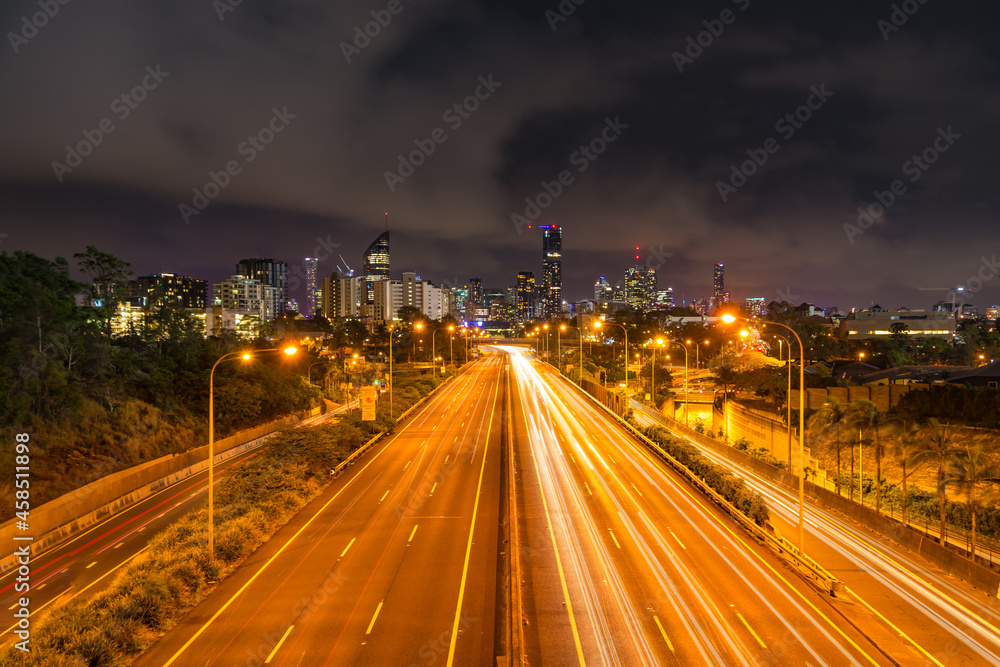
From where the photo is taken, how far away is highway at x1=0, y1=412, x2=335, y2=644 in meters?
18.6

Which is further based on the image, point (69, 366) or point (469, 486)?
point (69, 366)

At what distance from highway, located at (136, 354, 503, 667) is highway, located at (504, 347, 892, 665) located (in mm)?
1858

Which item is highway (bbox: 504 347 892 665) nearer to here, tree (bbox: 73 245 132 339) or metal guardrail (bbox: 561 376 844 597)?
metal guardrail (bbox: 561 376 844 597)

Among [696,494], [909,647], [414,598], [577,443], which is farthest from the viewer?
[577,443]

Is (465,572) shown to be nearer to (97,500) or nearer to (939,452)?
(97,500)

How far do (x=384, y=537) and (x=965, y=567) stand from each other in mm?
20119

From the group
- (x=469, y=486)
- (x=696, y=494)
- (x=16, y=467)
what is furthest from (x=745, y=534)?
(x=16, y=467)

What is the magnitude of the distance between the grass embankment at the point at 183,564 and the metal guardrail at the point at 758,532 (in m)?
19.0

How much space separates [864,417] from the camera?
1158 inches

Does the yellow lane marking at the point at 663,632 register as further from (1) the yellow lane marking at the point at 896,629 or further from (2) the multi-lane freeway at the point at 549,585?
(1) the yellow lane marking at the point at 896,629

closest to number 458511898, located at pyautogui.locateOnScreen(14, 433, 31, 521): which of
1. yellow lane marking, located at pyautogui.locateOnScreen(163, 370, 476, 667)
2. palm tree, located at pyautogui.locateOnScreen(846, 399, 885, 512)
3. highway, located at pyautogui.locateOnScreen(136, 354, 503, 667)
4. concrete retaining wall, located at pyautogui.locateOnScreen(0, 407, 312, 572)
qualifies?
concrete retaining wall, located at pyautogui.locateOnScreen(0, 407, 312, 572)

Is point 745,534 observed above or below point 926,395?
below

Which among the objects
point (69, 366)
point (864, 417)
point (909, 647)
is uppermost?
point (69, 366)

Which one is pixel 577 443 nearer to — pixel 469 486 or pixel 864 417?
pixel 469 486
